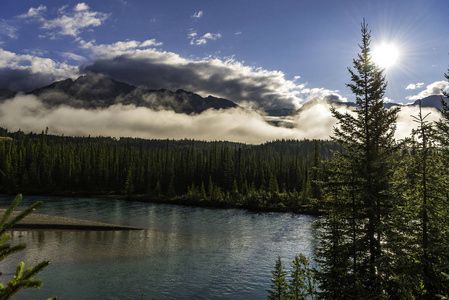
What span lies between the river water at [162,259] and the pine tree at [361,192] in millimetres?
9820

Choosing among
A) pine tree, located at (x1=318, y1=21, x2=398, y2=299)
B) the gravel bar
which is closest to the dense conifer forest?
the gravel bar

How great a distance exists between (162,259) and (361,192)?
23037 millimetres

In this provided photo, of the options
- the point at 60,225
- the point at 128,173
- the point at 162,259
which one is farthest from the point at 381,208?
the point at 128,173

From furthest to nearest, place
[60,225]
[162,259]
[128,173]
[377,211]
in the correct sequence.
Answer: [128,173] < [60,225] < [162,259] < [377,211]

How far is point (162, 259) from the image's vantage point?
31.2m

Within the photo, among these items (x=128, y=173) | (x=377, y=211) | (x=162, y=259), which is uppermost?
(x=377, y=211)

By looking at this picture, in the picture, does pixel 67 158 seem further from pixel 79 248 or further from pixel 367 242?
pixel 367 242

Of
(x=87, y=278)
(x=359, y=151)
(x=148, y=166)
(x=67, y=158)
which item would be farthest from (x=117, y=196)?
(x=359, y=151)

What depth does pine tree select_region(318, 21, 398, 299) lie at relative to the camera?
48.4 ft

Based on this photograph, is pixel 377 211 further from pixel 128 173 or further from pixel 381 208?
pixel 128 173

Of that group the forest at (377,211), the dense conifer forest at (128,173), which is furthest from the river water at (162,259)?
the dense conifer forest at (128,173)

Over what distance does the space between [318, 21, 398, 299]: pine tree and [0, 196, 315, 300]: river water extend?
9.82 metres

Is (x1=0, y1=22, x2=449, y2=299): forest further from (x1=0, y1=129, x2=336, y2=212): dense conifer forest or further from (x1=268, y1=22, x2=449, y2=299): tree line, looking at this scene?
(x1=0, y1=129, x2=336, y2=212): dense conifer forest

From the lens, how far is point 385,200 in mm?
15688
